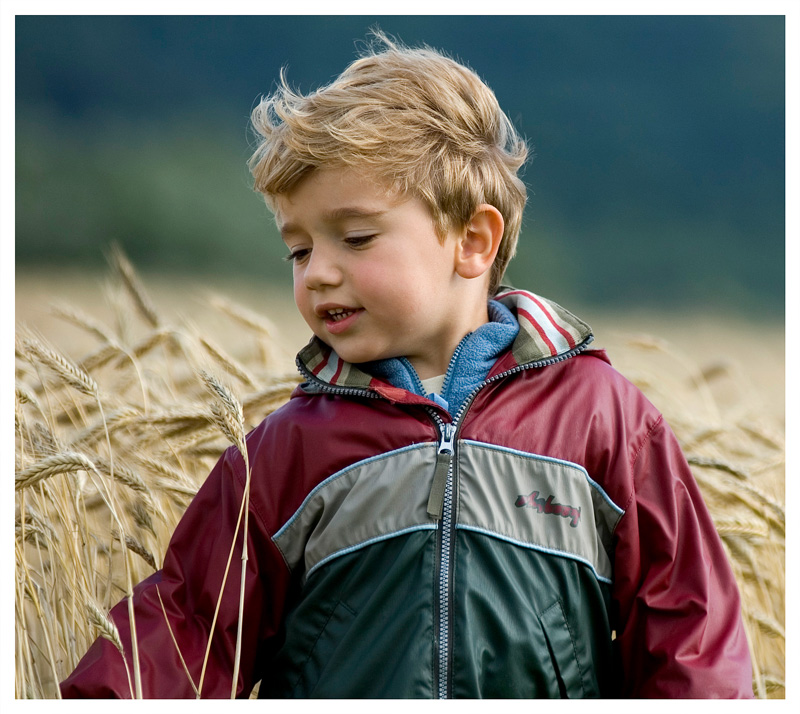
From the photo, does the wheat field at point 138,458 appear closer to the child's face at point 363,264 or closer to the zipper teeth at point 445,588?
the child's face at point 363,264

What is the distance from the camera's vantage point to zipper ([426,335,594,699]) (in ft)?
5.40

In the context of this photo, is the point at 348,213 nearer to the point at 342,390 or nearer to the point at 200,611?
the point at 342,390

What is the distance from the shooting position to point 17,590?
181cm

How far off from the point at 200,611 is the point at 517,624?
0.62 m

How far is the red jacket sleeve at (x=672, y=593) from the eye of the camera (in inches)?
65.6

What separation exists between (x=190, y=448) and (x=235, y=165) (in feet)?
40.0

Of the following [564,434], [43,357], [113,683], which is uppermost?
[43,357]

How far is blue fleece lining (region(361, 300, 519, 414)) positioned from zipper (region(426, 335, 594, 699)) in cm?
3

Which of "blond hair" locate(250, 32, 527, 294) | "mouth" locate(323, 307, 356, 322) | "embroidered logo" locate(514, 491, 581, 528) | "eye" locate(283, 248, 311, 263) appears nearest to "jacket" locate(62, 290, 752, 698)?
"embroidered logo" locate(514, 491, 581, 528)

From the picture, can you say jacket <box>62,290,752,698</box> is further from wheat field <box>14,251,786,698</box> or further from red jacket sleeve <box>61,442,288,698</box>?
wheat field <box>14,251,786,698</box>

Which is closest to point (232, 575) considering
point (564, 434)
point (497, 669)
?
point (497, 669)

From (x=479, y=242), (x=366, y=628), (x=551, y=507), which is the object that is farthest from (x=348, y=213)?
(x=366, y=628)
